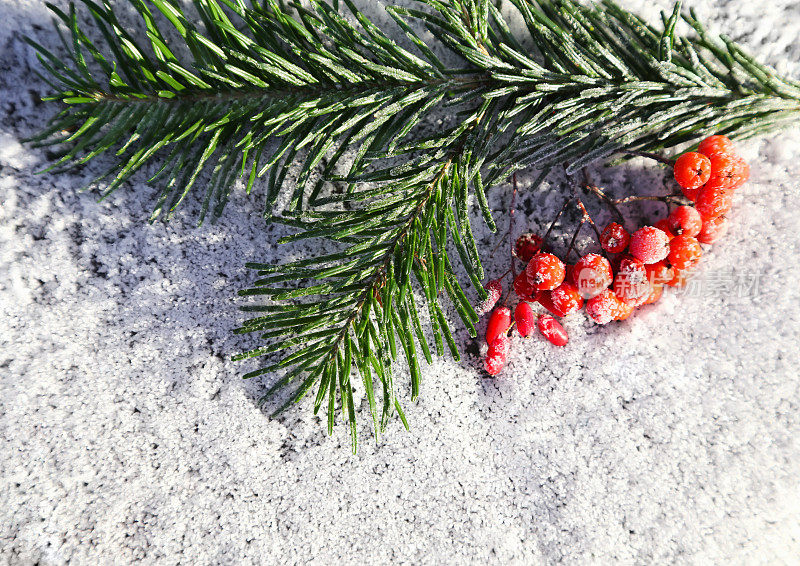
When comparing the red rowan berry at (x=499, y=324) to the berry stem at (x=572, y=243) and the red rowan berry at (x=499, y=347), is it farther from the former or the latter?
the berry stem at (x=572, y=243)

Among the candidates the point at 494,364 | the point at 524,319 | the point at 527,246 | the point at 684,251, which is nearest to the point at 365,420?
the point at 494,364

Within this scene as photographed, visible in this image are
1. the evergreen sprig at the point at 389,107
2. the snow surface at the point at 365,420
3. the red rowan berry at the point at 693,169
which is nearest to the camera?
the evergreen sprig at the point at 389,107

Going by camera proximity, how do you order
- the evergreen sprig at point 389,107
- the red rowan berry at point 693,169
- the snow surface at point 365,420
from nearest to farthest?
the evergreen sprig at point 389,107 < the red rowan berry at point 693,169 < the snow surface at point 365,420

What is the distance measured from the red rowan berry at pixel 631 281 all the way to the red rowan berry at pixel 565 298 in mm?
91

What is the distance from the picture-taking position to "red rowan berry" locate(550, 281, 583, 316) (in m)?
1.04

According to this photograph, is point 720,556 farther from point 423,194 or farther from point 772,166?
point 423,194

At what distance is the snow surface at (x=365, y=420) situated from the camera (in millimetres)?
1067

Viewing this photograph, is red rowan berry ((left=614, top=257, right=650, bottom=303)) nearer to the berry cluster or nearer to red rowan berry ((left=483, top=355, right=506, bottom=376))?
the berry cluster

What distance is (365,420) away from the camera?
1138 millimetres

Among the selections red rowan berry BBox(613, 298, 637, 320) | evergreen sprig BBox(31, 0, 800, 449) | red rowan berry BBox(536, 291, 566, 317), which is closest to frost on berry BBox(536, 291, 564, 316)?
red rowan berry BBox(536, 291, 566, 317)

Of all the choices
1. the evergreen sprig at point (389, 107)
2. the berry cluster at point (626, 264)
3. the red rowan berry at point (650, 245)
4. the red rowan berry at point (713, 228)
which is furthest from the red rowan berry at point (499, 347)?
the red rowan berry at point (713, 228)

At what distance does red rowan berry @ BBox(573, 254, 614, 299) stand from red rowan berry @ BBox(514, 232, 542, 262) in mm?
106

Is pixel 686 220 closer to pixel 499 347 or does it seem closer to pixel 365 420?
pixel 499 347

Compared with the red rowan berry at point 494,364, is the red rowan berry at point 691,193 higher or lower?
higher
